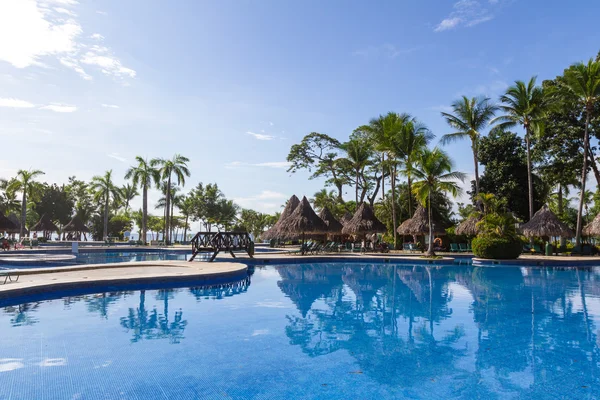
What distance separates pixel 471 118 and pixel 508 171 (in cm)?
490

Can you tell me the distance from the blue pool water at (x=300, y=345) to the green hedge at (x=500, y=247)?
926 centimetres

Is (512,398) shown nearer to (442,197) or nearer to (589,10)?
(589,10)

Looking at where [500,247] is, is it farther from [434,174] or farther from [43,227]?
[43,227]

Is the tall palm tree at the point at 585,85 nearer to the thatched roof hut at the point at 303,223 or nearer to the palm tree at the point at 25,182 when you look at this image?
the thatched roof hut at the point at 303,223

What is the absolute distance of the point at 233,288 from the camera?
12359 mm

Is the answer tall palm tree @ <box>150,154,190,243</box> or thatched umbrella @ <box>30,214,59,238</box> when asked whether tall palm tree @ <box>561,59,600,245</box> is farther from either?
thatched umbrella @ <box>30,214,59,238</box>

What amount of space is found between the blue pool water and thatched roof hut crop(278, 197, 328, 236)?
1414cm

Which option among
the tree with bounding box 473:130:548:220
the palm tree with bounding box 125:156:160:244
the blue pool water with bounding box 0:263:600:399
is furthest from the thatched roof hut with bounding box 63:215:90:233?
the blue pool water with bounding box 0:263:600:399

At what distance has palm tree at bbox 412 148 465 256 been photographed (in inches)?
915

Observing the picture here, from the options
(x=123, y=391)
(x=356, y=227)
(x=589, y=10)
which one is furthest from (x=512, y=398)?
(x=356, y=227)

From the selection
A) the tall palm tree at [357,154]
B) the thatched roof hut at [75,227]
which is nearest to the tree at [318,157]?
the tall palm tree at [357,154]

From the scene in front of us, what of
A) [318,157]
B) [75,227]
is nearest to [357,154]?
[318,157]

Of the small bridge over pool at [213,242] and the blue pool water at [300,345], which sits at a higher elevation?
the small bridge over pool at [213,242]

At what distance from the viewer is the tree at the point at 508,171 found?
30500 millimetres
